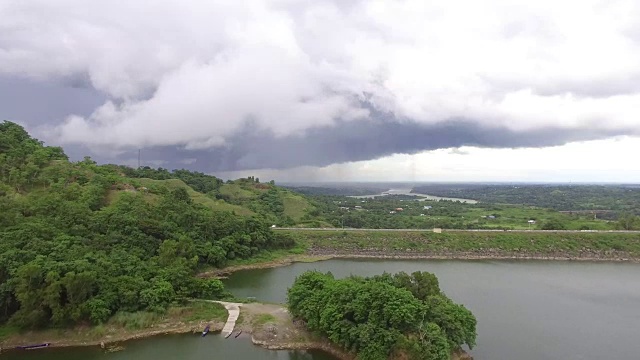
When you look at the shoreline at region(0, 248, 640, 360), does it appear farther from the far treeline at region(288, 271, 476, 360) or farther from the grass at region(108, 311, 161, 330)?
the far treeline at region(288, 271, 476, 360)

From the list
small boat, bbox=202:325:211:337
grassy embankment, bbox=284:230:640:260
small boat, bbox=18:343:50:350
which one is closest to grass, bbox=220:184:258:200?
grassy embankment, bbox=284:230:640:260

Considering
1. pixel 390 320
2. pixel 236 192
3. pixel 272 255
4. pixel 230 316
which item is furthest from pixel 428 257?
pixel 236 192

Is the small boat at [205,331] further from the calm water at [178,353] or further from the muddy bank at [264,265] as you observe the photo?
the muddy bank at [264,265]

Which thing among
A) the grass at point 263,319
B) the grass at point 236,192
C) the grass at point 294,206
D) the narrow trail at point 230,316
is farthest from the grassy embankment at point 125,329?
the grass at point 236,192

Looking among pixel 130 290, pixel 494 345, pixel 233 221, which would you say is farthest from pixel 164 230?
pixel 494 345

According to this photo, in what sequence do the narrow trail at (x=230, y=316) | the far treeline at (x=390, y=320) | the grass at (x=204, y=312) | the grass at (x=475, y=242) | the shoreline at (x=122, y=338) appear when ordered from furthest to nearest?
the grass at (x=475, y=242), the grass at (x=204, y=312), the narrow trail at (x=230, y=316), the shoreline at (x=122, y=338), the far treeline at (x=390, y=320)

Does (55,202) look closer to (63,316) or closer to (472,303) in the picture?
(63,316)
